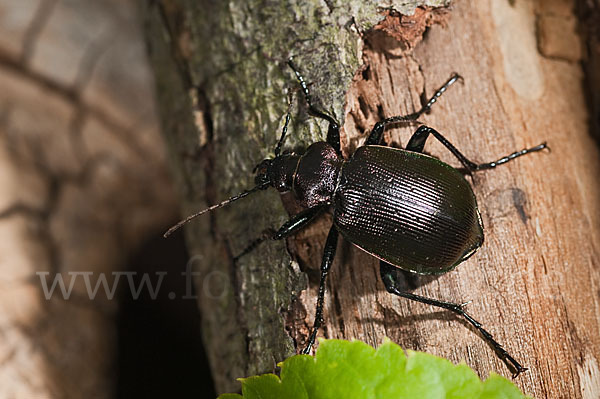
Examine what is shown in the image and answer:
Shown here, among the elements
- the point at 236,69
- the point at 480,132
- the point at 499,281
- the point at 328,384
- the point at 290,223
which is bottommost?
the point at 328,384

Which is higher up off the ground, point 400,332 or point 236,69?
point 236,69

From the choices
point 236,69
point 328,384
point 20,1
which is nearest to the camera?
point 328,384

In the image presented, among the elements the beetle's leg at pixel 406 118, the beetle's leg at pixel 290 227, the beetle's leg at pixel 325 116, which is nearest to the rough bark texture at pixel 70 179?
the beetle's leg at pixel 290 227

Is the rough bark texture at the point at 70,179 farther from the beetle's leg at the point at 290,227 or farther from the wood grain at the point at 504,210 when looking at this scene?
the wood grain at the point at 504,210

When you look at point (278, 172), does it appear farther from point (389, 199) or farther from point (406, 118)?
point (406, 118)

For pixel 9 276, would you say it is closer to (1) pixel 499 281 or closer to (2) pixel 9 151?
(2) pixel 9 151

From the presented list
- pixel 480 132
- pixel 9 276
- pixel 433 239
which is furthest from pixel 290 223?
pixel 9 276

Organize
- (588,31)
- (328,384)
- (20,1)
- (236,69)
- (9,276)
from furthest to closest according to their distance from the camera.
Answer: (20,1) < (9,276) < (588,31) < (236,69) < (328,384)
